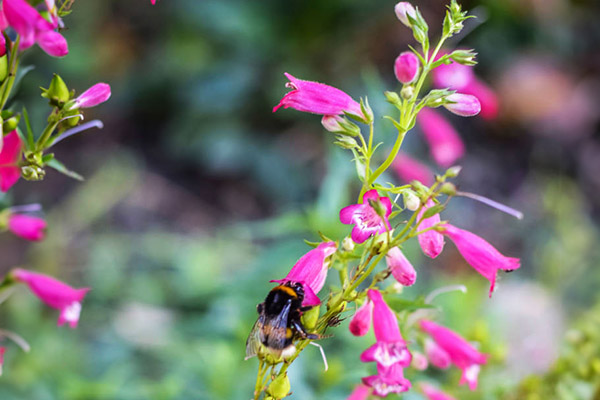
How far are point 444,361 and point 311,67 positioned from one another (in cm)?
292

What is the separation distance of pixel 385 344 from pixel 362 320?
2.0 inches

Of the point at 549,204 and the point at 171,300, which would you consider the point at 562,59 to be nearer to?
the point at 549,204

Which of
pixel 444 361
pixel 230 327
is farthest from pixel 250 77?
pixel 444 361

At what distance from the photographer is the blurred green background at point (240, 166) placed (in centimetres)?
272

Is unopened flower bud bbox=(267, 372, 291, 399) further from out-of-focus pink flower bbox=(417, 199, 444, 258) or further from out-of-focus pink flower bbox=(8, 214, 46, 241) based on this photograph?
out-of-focus pink flower bbox=(8, 214, 46, 241)

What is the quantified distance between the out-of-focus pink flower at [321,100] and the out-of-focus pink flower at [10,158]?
446mm

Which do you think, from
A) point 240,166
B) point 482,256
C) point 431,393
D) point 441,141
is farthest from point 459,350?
point 240,166

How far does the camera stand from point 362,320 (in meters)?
0.96

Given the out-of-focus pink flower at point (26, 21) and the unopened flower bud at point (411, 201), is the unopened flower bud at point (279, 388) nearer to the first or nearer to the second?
the unopened flower bud at point (411, 201)

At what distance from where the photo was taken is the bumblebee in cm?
91

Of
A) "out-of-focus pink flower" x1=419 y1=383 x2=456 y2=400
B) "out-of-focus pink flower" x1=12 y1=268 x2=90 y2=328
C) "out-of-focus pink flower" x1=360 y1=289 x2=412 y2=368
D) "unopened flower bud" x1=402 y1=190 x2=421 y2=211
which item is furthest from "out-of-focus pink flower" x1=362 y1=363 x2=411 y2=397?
"out-of-focus pink flower" x1=12 y1=268 x2=90 y2=328

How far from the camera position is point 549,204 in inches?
126

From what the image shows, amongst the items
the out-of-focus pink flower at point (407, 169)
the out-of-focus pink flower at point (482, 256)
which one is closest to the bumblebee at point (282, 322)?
the out-of-focus pink flower at point (482, 256)

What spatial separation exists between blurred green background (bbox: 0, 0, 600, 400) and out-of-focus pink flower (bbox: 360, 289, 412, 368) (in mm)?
1347
